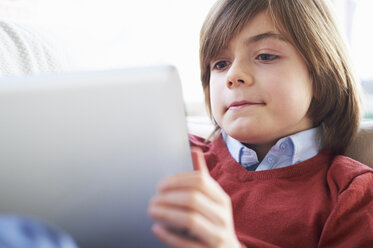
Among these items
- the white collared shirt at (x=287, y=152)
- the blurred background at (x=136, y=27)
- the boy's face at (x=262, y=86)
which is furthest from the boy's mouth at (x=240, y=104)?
the blurred background at (x=136, y=27)

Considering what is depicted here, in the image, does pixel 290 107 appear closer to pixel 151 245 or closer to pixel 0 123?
pixel 151 245

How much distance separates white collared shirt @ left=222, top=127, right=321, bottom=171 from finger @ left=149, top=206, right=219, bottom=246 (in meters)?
0.44

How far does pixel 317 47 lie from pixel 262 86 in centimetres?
17

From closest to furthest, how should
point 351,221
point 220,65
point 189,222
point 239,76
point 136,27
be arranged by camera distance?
point 189,222, point 351,221, point 239,76, point 220,65, point 136,27

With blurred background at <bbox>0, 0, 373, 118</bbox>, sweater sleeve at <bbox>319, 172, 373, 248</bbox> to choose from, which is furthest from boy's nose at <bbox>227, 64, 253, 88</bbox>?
blurred background at <bbox>0, 0, 373, 118</bbox>

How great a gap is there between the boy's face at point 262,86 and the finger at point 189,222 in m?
0.39

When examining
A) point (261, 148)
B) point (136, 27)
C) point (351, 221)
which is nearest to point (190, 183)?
point (351, 221)

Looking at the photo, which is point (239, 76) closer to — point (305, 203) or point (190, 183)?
point (305, 203)

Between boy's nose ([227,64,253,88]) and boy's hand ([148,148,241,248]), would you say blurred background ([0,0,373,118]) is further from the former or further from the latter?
boy's hand ([148,148,241,248])

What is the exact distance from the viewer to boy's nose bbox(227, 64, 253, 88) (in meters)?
0.76

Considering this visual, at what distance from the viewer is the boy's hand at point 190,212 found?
0.40 m

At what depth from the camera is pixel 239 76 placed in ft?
2.48

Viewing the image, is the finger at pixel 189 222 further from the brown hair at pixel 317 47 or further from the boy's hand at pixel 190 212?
the brown hair at pixel 317 47

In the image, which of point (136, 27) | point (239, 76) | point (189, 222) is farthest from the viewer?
point (136, 27)
